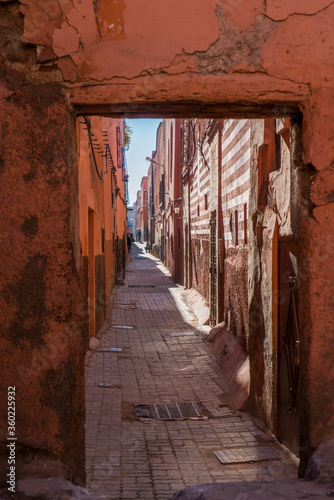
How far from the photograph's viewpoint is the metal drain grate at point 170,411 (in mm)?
5090

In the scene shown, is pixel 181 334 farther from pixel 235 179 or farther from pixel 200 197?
pixel 200 197

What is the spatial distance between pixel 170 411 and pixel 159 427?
0.45 meters

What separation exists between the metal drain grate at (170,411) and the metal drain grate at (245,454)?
880mm

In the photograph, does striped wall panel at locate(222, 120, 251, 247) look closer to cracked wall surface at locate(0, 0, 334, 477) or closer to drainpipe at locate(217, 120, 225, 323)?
drainpipe at locate(217, 120, 225, 323)

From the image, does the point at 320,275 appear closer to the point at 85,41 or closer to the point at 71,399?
the point at 71,399

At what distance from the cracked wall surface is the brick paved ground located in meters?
0.95

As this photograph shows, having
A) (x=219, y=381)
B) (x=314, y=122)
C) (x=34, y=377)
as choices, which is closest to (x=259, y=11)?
(x=314, y=122)

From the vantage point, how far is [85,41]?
110 inches

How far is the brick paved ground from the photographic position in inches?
146

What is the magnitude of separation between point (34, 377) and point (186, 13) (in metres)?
2.22

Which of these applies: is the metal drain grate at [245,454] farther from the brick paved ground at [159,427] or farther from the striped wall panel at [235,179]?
the striped wall panel at [235,179]

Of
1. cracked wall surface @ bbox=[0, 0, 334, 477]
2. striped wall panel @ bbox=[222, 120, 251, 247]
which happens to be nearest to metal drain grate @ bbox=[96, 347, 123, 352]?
striped wall panel @ bbox=[222, 120, 251, 247]

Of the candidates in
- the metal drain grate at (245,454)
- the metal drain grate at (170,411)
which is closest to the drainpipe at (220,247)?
the metal drain grate at (170,411)

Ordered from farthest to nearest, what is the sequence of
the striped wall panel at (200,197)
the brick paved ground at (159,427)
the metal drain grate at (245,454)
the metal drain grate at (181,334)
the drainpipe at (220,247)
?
the striped wall panel at (200,197)
the metal drain grate at (181,334)
the drainpipe at (220,247)
the metal drain grate at (245,454)
the brick paved ground at (159,427)
